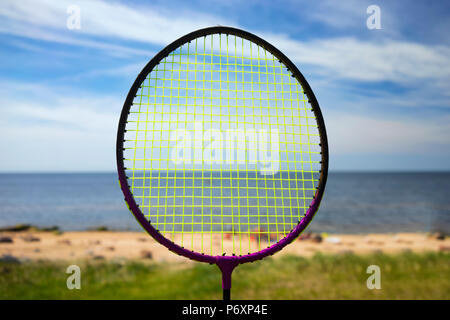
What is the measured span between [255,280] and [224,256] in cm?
460

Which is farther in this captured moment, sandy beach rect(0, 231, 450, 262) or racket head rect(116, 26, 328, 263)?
sandy beach rect(0, 231, 450, 262)

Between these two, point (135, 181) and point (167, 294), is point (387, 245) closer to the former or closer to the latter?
point (167, 294)

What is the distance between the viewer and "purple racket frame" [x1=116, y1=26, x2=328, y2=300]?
227 cm

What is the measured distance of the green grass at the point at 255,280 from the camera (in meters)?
5.99

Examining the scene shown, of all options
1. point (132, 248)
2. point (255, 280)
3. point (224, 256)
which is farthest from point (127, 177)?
point (132, 248)

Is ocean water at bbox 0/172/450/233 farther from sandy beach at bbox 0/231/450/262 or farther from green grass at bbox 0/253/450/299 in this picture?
green grass at bbox 0/253/450/299

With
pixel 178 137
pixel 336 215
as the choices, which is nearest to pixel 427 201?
pixel 336 215

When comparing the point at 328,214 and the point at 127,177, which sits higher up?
the point at 127,177

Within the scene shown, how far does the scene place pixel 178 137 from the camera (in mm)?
2598

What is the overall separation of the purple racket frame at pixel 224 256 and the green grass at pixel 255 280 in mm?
3801

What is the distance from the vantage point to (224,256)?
89.5 inches

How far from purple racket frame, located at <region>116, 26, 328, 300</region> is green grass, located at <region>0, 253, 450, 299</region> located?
12.5 ft

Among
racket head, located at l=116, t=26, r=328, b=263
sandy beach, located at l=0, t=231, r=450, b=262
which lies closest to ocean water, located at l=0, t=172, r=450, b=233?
sandy beach, located at l=0, t=231, r=450, b=262

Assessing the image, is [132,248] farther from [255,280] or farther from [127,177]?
[127,177]
